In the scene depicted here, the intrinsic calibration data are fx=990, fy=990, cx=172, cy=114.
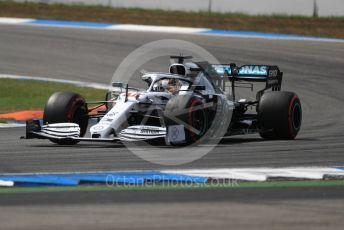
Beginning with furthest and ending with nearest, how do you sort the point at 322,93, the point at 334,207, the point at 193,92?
the point at 322,93 < the point at 193,92 < the point at 334,207

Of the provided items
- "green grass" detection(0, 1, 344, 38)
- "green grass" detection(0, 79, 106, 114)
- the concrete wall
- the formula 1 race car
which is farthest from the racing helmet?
the concrete wall

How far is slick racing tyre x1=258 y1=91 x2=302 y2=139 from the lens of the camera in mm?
15422

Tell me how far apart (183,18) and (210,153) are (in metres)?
20.1

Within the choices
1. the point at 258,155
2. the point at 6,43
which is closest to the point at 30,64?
the point at 6,43

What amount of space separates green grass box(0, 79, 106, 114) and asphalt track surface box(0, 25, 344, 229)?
165cm

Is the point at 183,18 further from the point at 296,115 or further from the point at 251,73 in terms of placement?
the point at 296,115

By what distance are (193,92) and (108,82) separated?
1048cm

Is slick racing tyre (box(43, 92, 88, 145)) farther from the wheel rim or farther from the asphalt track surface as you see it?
the wheel rim

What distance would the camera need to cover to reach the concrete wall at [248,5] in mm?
32062

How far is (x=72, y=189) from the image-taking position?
1069 cm

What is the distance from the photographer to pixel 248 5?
109 feet

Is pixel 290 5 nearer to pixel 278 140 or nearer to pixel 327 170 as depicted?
pixel 278 140

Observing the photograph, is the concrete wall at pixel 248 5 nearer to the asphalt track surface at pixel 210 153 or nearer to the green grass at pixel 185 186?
the asphalt track surface at pixel 210 153

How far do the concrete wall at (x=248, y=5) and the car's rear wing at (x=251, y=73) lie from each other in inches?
616
